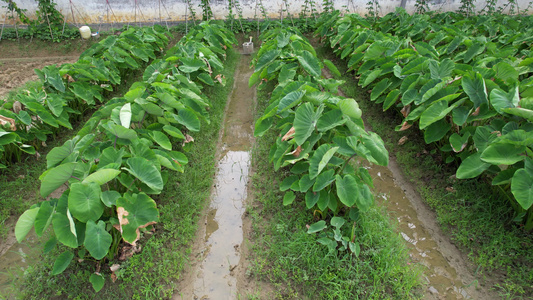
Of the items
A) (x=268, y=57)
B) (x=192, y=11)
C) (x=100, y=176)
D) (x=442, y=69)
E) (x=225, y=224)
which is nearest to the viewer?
(x=100, y=176)

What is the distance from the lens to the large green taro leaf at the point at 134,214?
5.97 ft

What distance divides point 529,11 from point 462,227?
6887 mm

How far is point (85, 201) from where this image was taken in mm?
1734

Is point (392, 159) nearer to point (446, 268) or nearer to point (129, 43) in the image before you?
point (446, 268)

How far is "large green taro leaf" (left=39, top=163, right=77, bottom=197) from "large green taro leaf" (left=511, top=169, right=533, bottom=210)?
2501 mm

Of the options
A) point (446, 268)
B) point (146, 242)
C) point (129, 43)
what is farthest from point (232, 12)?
point (446, 268)

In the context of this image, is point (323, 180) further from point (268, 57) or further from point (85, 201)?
point (268, 57)

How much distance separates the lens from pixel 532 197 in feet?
5.87

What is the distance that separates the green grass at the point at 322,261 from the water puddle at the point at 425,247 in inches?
4.7

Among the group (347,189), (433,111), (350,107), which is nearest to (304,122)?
(350,107)

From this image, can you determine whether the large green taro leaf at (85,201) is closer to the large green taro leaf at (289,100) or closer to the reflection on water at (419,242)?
the large green taro leaf at (289,100)

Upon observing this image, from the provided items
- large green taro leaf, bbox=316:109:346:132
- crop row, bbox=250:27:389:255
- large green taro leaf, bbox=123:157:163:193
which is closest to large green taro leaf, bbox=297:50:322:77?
crop row, bbox=250:27:389:255

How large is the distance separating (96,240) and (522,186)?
237cm

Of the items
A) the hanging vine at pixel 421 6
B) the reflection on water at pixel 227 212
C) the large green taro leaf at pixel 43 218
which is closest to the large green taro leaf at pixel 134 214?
the large green taro leaf at pixel 43 218
